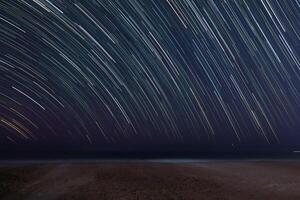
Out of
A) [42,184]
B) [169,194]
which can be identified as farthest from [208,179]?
[42,184]

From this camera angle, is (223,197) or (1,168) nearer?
(223,197)

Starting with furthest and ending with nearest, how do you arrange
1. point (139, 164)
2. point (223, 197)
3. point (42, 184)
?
point (139, 164), point (42, 184), point (223, 197)

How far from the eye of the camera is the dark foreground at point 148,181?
14.5 m

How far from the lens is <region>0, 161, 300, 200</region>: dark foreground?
14.5 metres

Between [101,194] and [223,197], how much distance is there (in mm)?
3617

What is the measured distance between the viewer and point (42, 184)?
15.9 metres

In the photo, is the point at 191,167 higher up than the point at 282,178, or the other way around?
the point at 191,167

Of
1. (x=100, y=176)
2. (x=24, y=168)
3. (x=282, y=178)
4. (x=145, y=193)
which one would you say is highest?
(x=24, y=168)

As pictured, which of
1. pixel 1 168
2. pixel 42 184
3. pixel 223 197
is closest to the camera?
pixel 223 197

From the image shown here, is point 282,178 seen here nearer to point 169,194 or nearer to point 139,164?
point 169,194

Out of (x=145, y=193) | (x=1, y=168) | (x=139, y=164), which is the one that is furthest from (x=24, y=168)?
(x=145, y=193)

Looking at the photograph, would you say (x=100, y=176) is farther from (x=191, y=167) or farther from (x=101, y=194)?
(x=191, y=167)

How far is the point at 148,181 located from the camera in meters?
16.0

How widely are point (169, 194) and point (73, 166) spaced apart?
215 inches
